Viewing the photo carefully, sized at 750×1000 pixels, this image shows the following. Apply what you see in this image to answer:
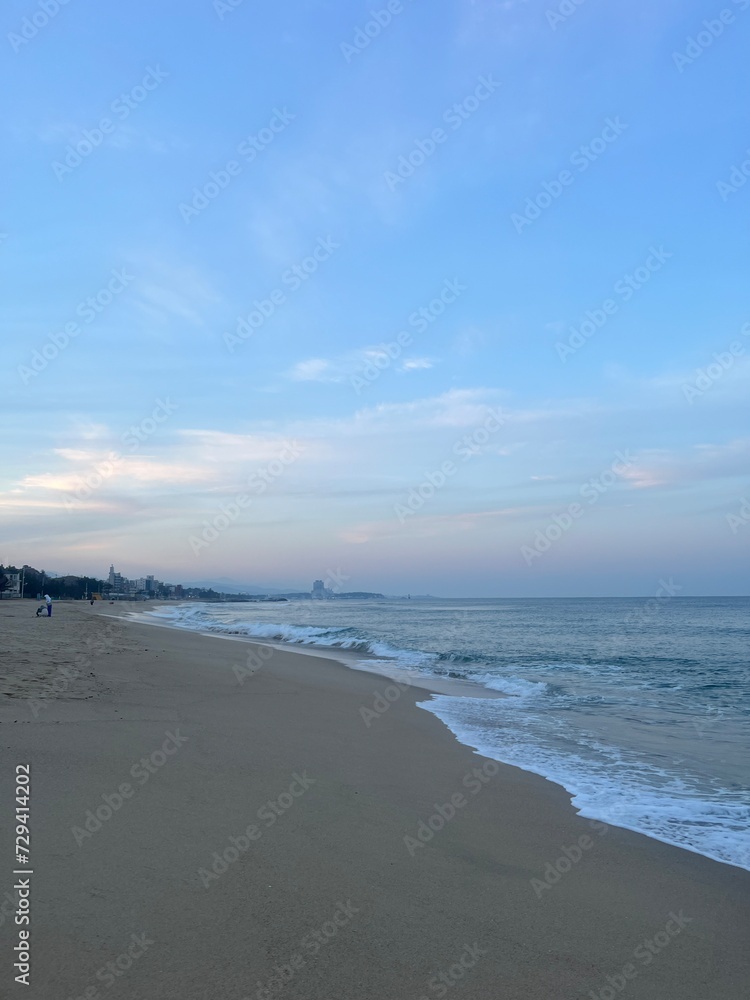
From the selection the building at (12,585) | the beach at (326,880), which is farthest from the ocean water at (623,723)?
the building at (12,585)

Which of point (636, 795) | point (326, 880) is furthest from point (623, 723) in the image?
point (326, 880)

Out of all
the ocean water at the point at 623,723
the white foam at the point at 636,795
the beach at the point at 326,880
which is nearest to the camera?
the beach at the point at 326,880

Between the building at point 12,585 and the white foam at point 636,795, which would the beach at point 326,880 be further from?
the building at point 12,585

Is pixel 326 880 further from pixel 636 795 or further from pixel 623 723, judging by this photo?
pixel 623 723

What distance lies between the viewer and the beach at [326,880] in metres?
3.38

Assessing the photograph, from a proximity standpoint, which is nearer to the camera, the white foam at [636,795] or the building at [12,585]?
the white foam at [636,795]

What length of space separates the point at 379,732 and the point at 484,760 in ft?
6.48

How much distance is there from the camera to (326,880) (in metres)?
4.37

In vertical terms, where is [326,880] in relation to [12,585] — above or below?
below

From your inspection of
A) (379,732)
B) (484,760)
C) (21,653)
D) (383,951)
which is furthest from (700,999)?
(21,653)

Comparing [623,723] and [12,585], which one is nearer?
[623,723]

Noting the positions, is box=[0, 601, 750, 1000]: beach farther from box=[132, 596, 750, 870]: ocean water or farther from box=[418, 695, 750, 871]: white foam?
box=[132, 596, 750, 870]: ocean water

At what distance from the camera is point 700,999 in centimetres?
351

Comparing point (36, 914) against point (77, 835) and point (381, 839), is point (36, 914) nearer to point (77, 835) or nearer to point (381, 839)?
point (77, 835)
